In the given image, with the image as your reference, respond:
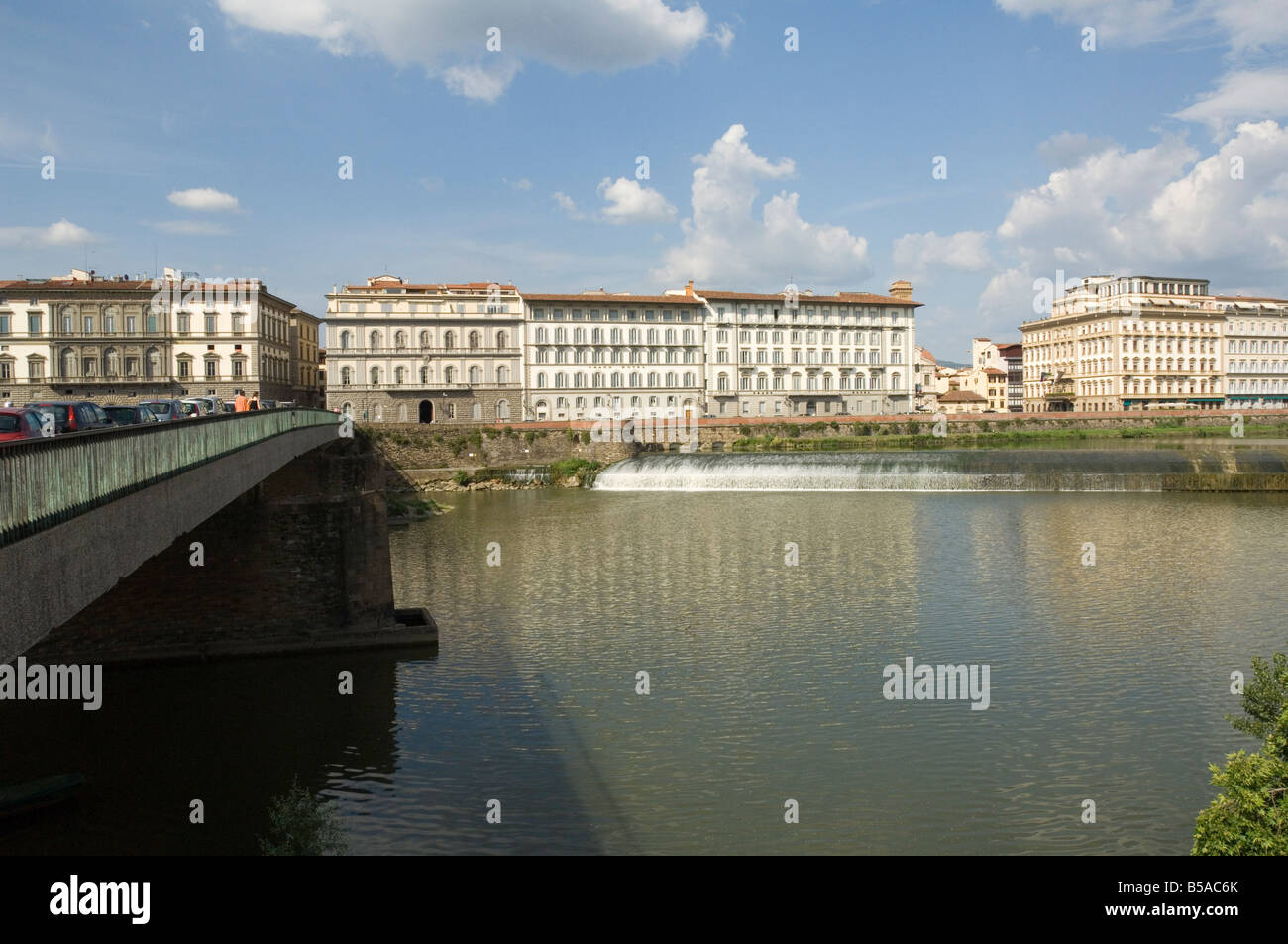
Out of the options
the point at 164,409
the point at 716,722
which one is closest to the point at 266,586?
the point at 164,409

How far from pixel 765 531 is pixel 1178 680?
22.6 m

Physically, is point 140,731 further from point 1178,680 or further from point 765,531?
point 765,531

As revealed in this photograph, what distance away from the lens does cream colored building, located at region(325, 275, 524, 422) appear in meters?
88.4

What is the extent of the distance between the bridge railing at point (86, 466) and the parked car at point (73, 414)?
5.48m

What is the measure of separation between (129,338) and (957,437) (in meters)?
71.9

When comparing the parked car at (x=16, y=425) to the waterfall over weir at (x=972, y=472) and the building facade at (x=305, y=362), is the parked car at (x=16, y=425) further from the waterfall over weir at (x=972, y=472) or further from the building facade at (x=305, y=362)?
the building facade at (x=305, y=362)

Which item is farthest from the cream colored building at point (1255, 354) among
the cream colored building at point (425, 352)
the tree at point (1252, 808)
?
the tree at point (1252, 808)

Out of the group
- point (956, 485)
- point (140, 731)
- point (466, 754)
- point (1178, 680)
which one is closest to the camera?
point (466, 754)

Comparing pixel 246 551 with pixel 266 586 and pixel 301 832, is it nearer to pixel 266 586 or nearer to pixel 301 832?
pixel 266 586

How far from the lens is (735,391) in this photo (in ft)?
330

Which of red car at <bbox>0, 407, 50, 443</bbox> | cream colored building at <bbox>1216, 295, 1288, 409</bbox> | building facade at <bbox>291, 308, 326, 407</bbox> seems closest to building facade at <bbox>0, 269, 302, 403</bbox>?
building facade at <bbox>291, 308, 326, 407</bbox>
